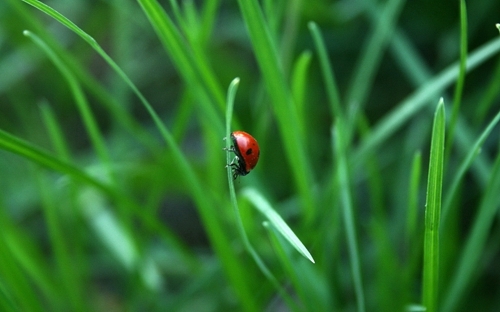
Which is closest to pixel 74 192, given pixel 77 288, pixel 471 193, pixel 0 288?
pixel 77 288

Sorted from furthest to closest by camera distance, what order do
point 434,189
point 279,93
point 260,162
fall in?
point 260,162
point 279,93
point 434,189

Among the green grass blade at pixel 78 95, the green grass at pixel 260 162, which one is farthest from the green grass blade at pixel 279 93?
the green grass blade at pixel 78 95

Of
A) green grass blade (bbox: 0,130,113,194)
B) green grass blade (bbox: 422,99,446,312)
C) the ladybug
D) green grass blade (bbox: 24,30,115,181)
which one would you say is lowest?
green grass blade (bbox: 422,99,446,312)

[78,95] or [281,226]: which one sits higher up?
[78,95]

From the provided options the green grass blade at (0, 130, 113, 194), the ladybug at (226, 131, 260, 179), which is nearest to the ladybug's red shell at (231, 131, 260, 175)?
the ladybug at (226, 131, 260, 179)

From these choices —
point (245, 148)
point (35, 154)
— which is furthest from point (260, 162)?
point (35, 154)

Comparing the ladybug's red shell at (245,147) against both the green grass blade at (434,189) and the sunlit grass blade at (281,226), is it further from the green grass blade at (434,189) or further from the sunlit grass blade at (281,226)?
the green grass blade at (434,189)

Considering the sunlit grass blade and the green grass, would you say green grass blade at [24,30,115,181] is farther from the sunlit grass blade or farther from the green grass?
the sunlit grass blade

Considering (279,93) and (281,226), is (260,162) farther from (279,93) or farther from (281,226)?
(281,226)
